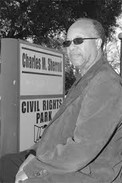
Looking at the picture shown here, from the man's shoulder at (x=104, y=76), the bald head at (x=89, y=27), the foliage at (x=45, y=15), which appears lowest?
the man's shoulder at (x=104, y=76)

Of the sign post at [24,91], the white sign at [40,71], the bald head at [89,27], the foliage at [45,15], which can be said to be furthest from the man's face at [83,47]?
the foliage at [45,15]

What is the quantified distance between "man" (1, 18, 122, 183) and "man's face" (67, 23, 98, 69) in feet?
0.38

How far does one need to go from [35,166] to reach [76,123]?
0.31 m

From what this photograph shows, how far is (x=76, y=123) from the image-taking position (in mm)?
1779

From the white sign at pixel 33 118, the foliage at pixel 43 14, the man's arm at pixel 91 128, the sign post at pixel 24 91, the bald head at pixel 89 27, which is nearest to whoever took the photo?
the man's arm at pixel 91 128

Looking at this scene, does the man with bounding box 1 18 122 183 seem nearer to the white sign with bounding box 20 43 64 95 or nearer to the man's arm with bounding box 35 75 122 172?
the man's arm with bounding box 35 75 122 172

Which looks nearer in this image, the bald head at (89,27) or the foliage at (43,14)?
the bald head at (89,27)

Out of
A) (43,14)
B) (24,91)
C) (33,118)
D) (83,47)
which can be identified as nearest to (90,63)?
(83,47)

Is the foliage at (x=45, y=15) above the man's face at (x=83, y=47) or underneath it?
above

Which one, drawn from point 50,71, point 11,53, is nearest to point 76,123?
point 11,53

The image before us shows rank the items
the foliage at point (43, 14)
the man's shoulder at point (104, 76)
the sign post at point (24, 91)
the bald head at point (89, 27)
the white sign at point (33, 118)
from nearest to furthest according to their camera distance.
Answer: the man's shoulder at point (104, 76) < the bald head at point (89, 27) < the sign post at point (24, 91) < the white sign at point (33, 118) < the foliage at point (43, 14)

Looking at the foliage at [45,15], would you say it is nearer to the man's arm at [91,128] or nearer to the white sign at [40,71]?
the white sign at [40,71]

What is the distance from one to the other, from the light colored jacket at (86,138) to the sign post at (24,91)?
1.72m

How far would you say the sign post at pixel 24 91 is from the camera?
3.56 meters
